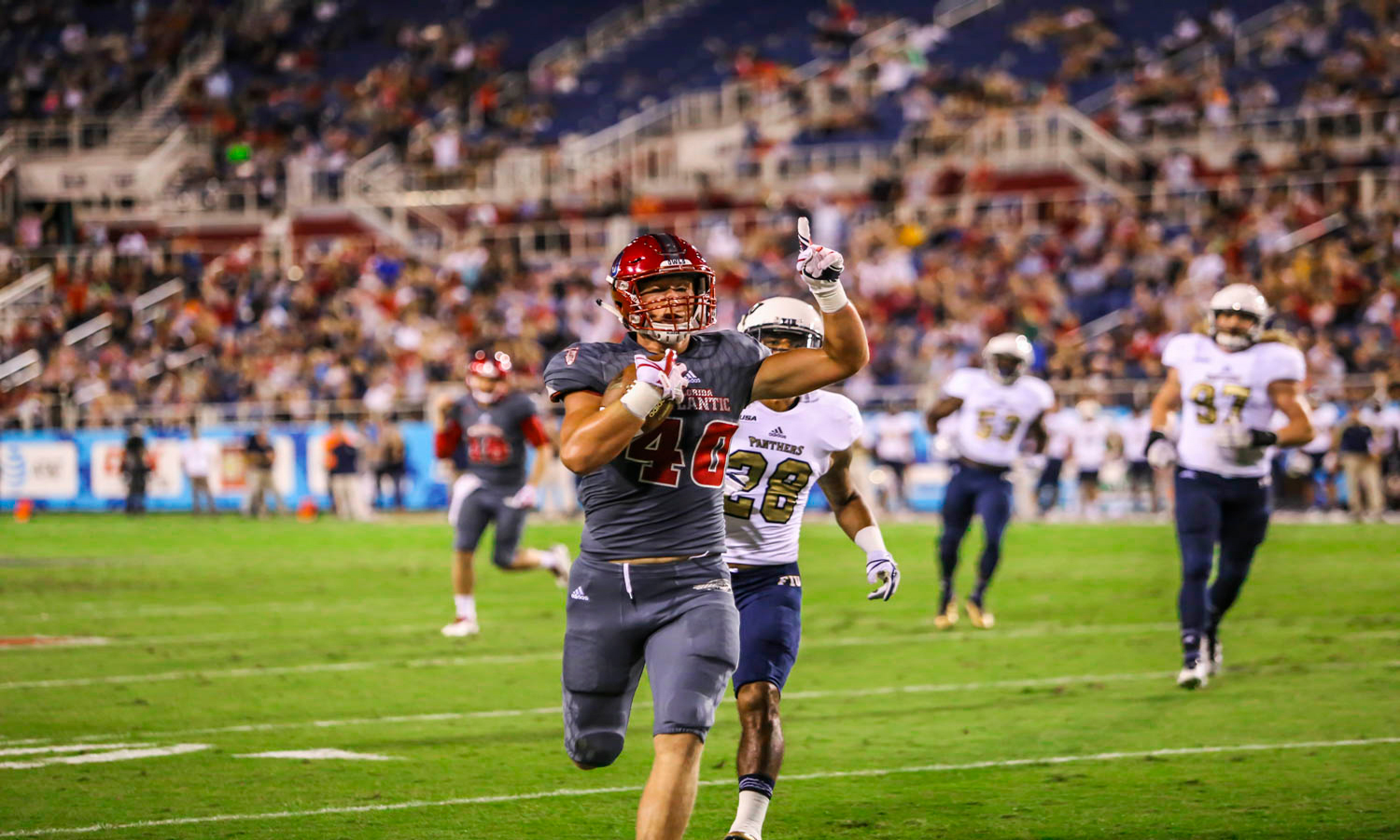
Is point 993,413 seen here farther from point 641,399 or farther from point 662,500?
point 641,399

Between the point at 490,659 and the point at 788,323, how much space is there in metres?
5.00

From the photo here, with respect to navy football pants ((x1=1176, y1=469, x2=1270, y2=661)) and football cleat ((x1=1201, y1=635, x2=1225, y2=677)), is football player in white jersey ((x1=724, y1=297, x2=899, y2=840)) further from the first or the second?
football cleat ((x1=1201, y1=635, x2=1225, y2=677))

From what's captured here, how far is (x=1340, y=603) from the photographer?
45.7 ft

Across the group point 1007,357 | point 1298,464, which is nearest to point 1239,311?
point 1007,357

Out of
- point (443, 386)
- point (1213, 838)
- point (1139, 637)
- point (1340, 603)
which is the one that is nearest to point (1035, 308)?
point (443, 386)

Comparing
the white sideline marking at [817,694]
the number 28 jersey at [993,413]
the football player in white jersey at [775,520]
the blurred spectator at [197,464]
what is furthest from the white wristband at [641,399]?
the blurred spectator at [197,464]

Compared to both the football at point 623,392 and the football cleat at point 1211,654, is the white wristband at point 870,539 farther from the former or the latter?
the football cleat at point 1211,654

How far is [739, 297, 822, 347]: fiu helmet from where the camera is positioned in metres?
7.18

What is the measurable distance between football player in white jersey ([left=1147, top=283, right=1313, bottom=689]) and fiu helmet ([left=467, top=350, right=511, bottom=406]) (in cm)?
524

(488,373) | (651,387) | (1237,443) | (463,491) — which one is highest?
(488,373)

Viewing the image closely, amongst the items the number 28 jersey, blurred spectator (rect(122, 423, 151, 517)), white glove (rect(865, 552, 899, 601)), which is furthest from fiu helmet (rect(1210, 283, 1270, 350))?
blurred spectator (rect(122, 423, 151, 517))

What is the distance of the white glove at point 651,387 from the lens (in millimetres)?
4855

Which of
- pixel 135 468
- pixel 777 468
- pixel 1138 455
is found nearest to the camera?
pixel 777 468

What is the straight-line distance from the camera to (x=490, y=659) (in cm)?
1147
